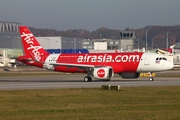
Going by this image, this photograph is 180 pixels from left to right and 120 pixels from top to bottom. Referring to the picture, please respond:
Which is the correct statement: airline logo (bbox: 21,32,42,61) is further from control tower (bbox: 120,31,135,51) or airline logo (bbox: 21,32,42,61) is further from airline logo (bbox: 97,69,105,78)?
control tower (bbox: 120,31,135,51)

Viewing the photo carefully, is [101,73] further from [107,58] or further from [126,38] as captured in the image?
[126,38]

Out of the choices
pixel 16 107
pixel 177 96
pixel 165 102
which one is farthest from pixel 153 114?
pixel 177 96

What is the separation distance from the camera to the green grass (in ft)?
70.9

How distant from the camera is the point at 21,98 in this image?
31.0 metres

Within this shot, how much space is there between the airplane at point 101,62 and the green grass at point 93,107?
20.6m

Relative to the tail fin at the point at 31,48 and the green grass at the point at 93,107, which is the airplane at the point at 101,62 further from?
the green grass at the point at 93,107

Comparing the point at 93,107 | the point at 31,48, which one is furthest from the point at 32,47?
the point at 93,107

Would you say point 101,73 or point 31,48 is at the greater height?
point 31,48

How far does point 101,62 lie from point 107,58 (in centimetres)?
82

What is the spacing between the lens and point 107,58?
179 ft

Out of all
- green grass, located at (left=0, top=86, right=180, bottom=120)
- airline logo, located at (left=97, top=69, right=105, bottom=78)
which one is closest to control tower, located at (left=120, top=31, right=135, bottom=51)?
airline logo, located at (left=97, top=69, right=105, bottom=78)

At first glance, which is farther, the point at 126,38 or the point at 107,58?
the point at 126,38

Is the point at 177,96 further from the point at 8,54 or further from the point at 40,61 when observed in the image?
the point at 8,54

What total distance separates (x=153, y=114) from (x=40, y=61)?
36.8 m
